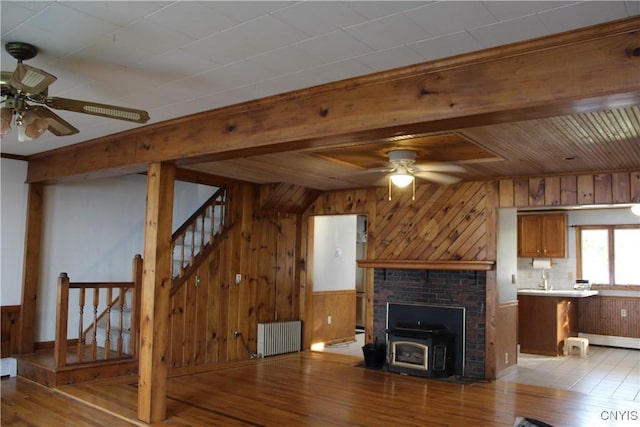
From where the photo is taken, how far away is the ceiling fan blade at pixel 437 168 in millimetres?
5449

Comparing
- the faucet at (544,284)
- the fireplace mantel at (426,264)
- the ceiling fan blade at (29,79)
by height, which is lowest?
the faucet at (544,284)

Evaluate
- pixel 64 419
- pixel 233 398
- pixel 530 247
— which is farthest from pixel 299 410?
pixel 530 247

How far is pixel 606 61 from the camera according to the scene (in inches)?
101

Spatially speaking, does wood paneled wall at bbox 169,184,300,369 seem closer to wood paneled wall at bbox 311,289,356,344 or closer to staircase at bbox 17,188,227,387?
staircase at bbox 17,188,227,387

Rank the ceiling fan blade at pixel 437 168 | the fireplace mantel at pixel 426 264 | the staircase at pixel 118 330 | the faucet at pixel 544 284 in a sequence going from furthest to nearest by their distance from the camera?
the faucet at pixel 544 284, the fireplace mantel at pixel 426 264, the staircase at pixel 118 330, the ceiling fan blade at pixel 437 168

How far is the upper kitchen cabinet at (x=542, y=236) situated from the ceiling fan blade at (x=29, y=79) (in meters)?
8.71

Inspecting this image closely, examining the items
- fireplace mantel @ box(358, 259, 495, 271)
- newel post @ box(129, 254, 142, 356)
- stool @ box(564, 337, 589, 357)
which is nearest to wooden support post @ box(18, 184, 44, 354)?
newel post @ box(129, 254, 142, 356)

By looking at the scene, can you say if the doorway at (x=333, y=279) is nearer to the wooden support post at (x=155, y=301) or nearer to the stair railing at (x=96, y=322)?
Result: the stair railing at (x=96, y=322)

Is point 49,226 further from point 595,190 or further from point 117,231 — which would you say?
point 595,190

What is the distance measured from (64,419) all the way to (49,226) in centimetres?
319

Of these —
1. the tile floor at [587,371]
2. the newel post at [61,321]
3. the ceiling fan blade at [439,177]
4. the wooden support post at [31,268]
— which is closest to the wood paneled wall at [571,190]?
the ceiling fan blade at [439,177]

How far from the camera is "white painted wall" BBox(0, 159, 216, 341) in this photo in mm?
6648

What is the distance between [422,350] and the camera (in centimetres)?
661

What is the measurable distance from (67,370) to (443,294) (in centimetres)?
451
